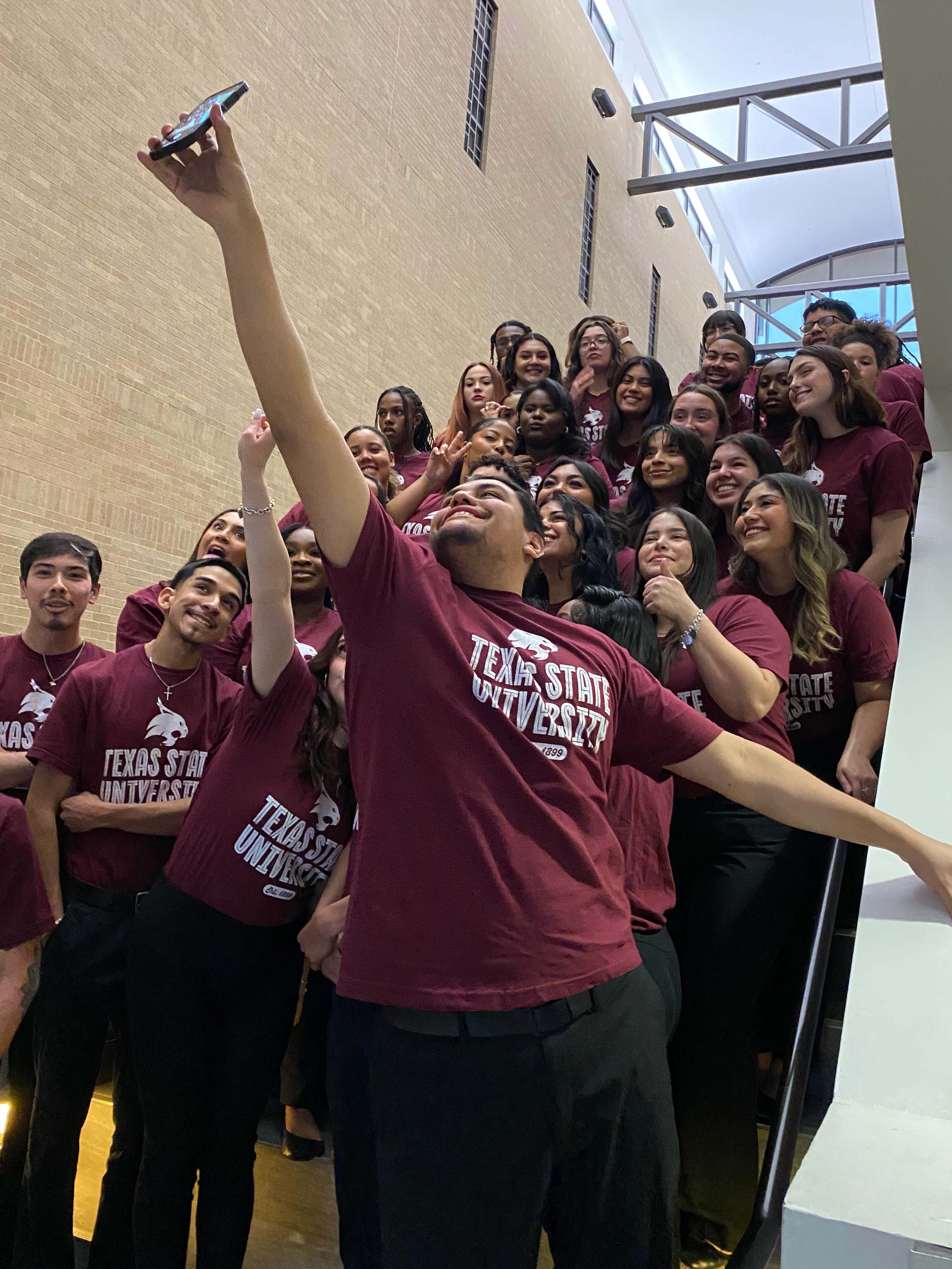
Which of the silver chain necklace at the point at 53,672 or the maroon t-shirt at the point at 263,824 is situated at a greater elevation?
the silver chain necklace at the point at 53,672

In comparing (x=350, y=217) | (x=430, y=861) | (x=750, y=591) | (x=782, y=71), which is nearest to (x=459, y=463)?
(x=750, y=591)

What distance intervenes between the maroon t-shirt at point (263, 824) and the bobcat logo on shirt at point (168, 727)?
44cm

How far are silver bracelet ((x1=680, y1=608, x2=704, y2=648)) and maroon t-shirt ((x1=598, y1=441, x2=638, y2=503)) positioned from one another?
181 centimetres

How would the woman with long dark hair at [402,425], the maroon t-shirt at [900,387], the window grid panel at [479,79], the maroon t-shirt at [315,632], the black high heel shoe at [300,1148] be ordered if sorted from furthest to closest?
the window grid panel at [479,79] < the woman with long dark hair at [402,425] < the maroon t-shirt at [900,387] < the maroon t-shirt at [315,632] < the black high heel shoe at [300,1148]

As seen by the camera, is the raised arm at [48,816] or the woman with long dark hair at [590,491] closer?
the raised arm at [48,816]

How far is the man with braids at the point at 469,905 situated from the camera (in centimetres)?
141

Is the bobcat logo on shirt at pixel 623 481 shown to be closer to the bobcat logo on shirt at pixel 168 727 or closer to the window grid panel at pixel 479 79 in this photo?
the bobcat logo on shirt at pixel 168 727

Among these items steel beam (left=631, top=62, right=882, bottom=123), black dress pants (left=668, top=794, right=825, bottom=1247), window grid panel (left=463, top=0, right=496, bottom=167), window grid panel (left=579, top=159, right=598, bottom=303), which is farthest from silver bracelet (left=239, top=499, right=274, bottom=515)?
window grid panel (left=579, top=159, right=598, bottom=303)

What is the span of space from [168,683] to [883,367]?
355 cm

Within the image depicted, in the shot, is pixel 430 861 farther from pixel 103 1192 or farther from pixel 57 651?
pixel 57 651

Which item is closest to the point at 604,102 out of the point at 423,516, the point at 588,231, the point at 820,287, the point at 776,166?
the point at 588,231

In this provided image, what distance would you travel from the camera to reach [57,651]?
3.39 m

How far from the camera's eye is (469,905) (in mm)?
1439

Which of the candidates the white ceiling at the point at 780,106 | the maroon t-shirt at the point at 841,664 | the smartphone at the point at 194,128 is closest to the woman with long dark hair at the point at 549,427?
the maroon t-shirt at the point at 841,664
